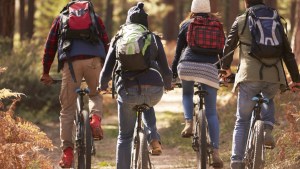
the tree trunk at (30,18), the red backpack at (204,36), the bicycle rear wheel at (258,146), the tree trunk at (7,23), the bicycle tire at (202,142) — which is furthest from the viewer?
the tree trunk at (30,18)

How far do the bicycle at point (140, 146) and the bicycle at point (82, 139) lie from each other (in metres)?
0.61

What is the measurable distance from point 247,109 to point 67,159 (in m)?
2.09

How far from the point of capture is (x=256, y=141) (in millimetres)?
8742

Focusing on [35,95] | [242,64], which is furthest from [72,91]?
[35,95]

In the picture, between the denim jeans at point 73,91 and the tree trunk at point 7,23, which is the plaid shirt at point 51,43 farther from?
the tree trunk at point 7,23

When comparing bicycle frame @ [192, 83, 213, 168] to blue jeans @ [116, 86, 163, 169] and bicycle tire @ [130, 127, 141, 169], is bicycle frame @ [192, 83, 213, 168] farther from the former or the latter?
bicycle tire @ [130, 127, 141, 169]

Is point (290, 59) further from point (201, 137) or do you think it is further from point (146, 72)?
point (146, 72)

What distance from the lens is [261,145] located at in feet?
28.7

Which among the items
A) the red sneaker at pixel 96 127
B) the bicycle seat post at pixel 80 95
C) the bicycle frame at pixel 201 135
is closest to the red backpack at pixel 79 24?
the bicycle seat post at pixel 80 95

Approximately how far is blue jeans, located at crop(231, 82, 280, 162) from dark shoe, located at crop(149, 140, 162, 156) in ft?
2.74

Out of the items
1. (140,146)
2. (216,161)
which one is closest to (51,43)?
(140,146)

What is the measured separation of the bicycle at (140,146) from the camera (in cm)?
838

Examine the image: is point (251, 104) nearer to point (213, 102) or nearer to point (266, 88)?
point (266, 88)

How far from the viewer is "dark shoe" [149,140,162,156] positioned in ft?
29.5
